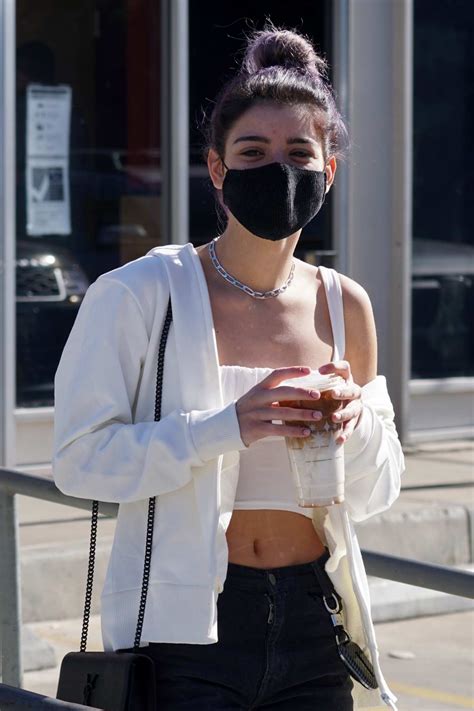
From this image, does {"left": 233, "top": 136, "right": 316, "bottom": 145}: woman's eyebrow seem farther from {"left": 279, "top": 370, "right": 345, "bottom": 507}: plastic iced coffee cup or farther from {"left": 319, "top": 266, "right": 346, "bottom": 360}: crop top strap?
{"left": 279, "top": 370, "right": 345, "bottom": 507}: plastic iced coffee cup

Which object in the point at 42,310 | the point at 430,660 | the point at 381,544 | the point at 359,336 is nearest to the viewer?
the point at 359,336

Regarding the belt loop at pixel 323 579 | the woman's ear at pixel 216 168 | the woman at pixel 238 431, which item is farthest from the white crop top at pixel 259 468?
the woman's ear at pixel 216 168

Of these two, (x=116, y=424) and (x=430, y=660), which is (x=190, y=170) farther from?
(x=116, y=424)

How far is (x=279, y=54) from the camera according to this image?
2467 millimetres

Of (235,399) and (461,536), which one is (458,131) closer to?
(461,536)

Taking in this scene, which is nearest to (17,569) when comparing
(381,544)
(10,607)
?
(10,607)

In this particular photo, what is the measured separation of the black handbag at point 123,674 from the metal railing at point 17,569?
0.13m

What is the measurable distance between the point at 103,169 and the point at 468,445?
2857 mm

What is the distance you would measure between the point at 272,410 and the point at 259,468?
23cm

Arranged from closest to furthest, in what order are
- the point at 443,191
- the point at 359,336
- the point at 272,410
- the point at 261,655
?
the point at 272,410 → the point at 261,655 → the point at 359,336 → the point at 443,191

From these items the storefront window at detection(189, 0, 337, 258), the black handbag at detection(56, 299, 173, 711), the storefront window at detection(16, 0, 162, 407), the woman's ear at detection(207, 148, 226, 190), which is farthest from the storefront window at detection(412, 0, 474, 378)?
the black handbag at detection(56, 299, 173, 711)

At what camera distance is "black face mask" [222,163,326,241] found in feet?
7.78

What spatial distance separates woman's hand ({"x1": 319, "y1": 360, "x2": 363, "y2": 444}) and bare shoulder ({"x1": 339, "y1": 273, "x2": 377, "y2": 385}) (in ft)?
0.83

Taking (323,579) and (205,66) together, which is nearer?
(323,579)
